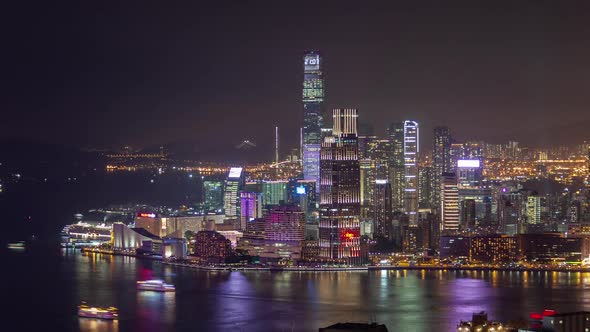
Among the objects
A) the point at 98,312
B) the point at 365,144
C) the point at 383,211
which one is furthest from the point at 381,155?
the point at 98,312

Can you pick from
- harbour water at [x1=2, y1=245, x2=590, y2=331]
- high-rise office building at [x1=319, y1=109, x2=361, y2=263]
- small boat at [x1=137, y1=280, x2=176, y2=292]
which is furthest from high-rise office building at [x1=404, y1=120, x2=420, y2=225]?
small boat at [x1=137, y1=280, x2=176, y2=292]

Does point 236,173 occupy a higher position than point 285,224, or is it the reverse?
point 236,173

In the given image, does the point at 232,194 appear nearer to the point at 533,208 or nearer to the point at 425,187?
the point at 425,187

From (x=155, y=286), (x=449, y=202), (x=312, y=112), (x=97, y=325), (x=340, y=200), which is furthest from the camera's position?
(x=312, y=112)

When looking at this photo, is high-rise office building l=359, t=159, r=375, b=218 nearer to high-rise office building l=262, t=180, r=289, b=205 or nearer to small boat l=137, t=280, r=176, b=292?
high-rise office building l=262, t=180, r=289, b=205

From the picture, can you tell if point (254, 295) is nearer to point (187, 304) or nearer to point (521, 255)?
point (187, 304)

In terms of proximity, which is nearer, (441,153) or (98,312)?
(98,312)

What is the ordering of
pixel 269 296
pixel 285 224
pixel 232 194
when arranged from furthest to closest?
pixel 232 194 < pixel 285 224 < pixel 269 296
